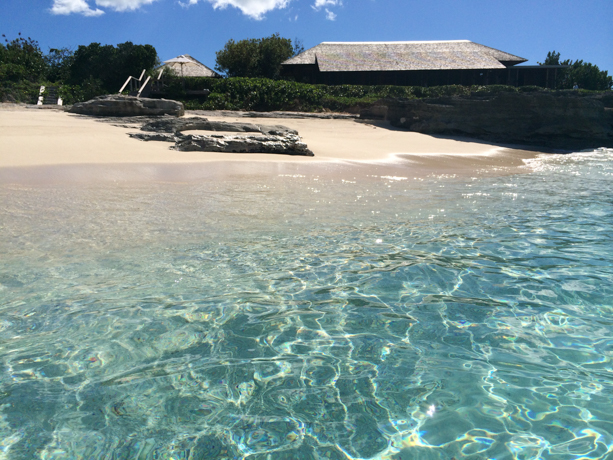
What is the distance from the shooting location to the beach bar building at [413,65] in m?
31.8

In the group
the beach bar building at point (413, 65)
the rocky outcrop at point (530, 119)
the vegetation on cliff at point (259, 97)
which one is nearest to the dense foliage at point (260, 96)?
the vegetation on cliff at point (259, 97)

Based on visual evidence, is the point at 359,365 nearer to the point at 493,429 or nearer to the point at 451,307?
the point at 493,429

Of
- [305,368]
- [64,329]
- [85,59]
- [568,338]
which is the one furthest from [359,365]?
[85,59]

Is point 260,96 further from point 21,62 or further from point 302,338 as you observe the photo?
point 302,338

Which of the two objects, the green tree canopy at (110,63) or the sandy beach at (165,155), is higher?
the green tree canopy at (110,63)

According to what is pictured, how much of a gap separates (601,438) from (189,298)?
2.38 metres

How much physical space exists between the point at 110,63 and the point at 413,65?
64.9ft

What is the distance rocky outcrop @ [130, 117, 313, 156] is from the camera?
10953 millimetres

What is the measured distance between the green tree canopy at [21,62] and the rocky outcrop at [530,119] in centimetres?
2053

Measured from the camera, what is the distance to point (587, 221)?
17.7 ft

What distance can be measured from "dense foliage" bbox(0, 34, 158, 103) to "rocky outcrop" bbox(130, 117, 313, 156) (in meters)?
12.6

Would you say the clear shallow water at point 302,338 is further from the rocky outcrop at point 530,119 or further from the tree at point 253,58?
the tree at point 253,58

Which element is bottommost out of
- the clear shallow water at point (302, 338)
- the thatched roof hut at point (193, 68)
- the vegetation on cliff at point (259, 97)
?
the clear shallow water at point (302, 338)

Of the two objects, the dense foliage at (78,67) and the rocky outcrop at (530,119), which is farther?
the dense foliage at (78,67)
